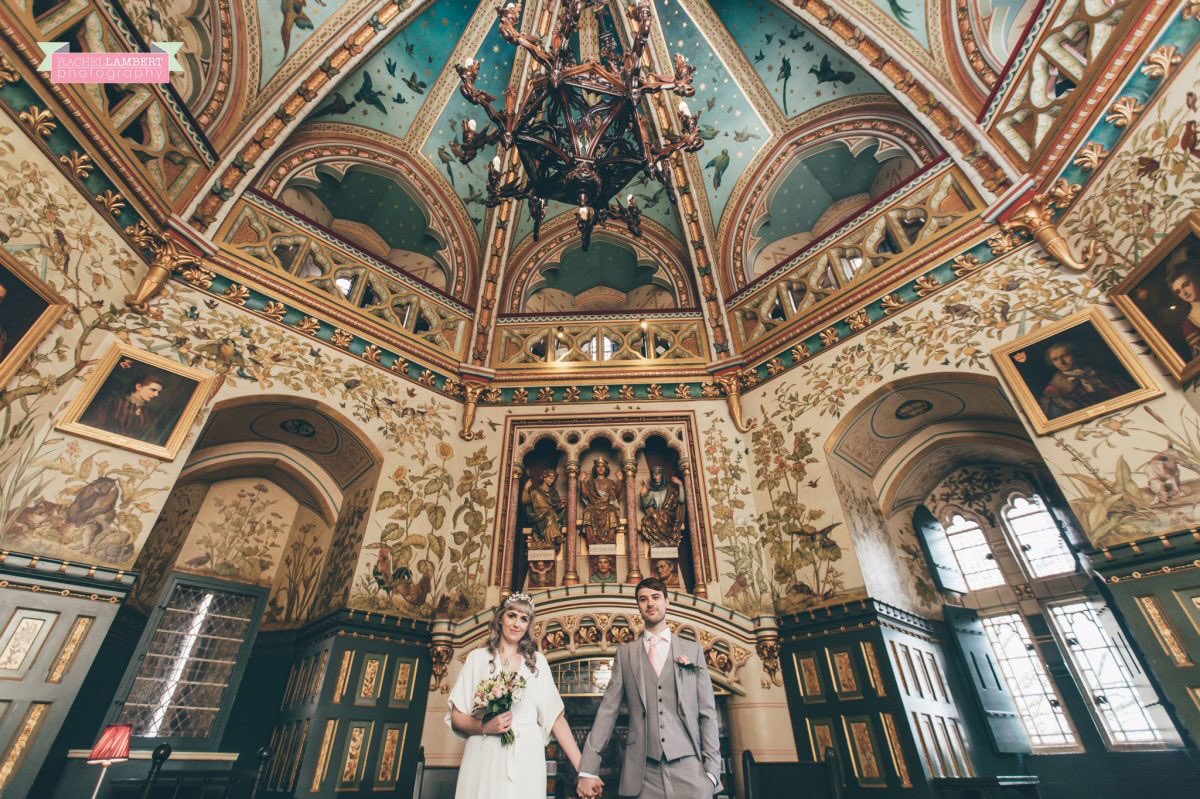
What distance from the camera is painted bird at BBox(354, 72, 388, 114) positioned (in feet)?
29.5

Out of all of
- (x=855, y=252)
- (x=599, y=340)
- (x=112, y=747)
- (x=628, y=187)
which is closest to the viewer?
(x=112, y=747)

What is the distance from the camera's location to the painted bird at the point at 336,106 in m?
8.82

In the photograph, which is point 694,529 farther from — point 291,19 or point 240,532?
point 291,19

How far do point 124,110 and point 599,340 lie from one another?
665 cm

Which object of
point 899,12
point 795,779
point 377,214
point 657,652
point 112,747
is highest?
point 899,12

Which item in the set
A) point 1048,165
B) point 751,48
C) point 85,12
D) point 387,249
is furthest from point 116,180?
point 1048,165

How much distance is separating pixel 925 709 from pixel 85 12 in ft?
36.1

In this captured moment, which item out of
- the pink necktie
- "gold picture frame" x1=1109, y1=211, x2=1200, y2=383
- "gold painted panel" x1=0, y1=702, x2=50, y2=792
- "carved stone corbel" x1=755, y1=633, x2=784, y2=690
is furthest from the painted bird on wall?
"gold picture frame" x1=1109, y1=211, x2=1200, y2=383

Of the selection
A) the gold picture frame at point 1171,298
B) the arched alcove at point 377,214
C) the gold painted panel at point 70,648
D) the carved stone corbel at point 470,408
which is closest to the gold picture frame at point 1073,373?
the gold picture frame at point 1171,298

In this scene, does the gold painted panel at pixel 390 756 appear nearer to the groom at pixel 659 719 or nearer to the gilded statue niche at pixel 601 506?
the gilded statue niche at pixel 601 506

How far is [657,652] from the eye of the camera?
10.9ft

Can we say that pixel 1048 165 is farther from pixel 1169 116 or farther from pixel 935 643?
pixel 935 643

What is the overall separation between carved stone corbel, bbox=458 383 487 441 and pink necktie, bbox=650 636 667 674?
5.75 meters

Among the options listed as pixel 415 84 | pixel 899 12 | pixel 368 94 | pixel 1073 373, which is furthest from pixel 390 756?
pixel 899 12
